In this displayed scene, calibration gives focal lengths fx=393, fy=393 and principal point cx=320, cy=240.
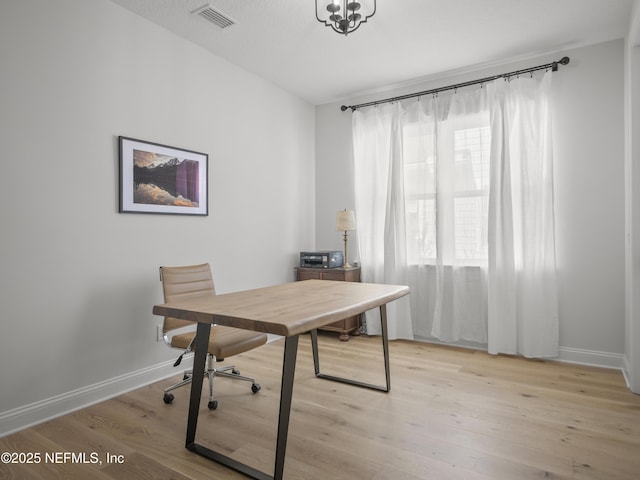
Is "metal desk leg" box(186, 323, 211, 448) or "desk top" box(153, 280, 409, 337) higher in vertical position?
"desk top" box(153, 280, 409, 337)

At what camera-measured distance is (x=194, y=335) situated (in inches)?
107

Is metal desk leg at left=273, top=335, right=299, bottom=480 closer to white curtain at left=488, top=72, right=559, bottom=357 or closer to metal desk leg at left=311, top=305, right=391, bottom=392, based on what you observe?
metal desk leg at left=311, top=305, right=391, bottom=392

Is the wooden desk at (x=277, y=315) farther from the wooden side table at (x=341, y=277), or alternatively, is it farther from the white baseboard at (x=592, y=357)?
the white baseboard at (x=592, y=357)

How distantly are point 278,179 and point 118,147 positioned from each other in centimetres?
186

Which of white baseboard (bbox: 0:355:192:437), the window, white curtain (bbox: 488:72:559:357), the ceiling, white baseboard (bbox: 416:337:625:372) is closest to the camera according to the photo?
white baseboard (bbox: 0:355:192:437)

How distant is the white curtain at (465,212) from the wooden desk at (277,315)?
152 centimetres

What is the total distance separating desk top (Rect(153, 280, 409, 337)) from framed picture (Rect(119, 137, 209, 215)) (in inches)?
46.0

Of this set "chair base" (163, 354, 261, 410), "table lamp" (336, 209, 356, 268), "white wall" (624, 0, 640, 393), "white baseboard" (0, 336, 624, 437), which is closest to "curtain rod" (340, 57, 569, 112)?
"white wall" (624, 0, 640, 393)

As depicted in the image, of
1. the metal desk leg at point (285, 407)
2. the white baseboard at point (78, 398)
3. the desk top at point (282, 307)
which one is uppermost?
the desk top at point (282, 307)

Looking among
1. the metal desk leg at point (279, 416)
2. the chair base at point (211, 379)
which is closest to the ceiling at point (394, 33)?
the metal desk leg at point (279, 416)

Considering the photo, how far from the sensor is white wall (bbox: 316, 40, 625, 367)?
3.29m

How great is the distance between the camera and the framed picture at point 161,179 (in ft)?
9.43

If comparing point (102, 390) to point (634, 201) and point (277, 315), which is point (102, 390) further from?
point (634, 201)

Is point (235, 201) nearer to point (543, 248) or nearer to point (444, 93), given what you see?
point (444, 93)
